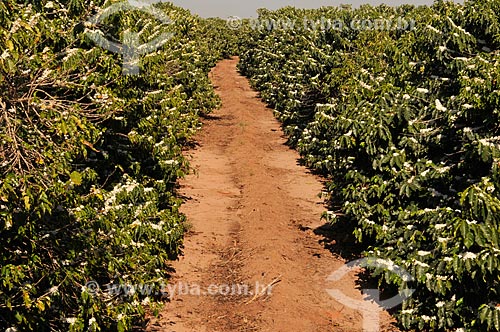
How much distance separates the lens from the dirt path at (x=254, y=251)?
361 inches

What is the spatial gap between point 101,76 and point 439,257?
6163mm

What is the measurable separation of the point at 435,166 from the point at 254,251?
4.66 meters

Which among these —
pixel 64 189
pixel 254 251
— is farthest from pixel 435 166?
pixel 64 189

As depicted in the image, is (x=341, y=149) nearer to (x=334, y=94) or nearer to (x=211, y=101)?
(x=334, y=94)

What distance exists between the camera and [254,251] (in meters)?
11.6

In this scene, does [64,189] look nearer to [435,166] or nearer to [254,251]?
[435,166]

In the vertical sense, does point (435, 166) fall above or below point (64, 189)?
below

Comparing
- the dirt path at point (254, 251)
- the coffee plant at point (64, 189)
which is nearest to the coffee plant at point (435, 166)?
the dirt path at point (254, 251)

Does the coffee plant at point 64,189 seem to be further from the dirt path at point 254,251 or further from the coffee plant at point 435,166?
the coffee plant at point 435,166

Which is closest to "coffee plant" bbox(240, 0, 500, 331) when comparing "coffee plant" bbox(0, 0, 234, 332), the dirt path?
the dirt path

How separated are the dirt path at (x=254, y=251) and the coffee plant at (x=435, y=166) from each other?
1.24 metres

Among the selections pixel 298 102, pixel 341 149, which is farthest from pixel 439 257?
pixel 298 102

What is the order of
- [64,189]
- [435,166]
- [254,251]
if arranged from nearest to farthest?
[64,189] < [435,166] < [254,251]

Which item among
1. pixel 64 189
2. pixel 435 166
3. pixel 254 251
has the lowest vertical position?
pixel 254 251
